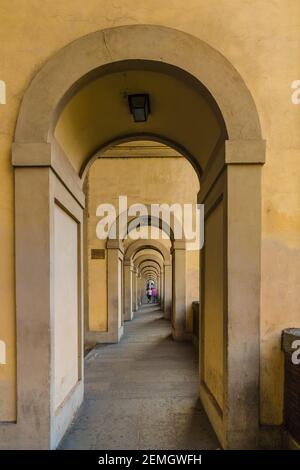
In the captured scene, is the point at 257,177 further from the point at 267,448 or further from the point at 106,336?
the point at 106,336

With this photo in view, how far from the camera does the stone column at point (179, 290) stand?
10.3 meters

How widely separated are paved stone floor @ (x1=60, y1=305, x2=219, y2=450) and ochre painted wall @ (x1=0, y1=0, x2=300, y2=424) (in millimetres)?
989

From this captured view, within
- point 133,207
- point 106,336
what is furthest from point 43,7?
point 106,336

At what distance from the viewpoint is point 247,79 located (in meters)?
3.45

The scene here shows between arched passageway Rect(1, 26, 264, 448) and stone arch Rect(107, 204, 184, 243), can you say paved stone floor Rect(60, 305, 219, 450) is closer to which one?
arched passageway Rect(1, 26, 264, 448)

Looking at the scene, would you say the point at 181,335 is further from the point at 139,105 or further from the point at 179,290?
the point at 139,105

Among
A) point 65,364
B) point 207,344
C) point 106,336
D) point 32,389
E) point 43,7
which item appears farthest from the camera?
point 106,336

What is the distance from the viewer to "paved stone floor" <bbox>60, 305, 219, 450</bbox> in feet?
12.1

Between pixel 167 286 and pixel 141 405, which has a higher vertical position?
pixel 141 405

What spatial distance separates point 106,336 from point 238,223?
7719 millimetres

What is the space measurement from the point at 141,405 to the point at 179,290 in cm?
572

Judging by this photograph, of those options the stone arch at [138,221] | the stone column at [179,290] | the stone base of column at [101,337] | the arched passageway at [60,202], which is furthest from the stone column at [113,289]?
the arched passageway at [60,202]

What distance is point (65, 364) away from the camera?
407cm

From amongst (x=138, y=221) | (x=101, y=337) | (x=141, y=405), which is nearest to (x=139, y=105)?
(x=141, y=405)
